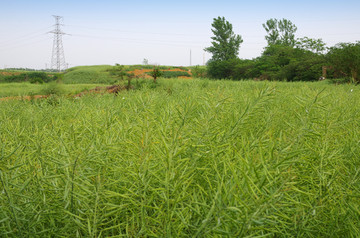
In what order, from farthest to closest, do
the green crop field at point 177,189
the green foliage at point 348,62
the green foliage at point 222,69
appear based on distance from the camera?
the green foliage at point 222,69 → the green foliage at point 348,62 → the green crop field at point 177,189

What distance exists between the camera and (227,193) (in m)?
0.48

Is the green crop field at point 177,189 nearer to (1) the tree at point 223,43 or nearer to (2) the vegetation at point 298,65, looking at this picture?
(2) the vegetation at point 298,65

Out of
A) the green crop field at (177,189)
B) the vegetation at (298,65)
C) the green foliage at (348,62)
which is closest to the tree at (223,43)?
the vegetation at (298,65)

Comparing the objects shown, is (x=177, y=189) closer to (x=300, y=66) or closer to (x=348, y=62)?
(x=348, y=62)

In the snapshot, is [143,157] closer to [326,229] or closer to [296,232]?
[296,232]

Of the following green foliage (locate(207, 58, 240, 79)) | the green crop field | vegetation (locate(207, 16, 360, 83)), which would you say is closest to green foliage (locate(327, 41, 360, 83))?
vegetation (locate(207, 16, 360, 83))

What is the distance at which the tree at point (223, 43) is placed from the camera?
32562 mm

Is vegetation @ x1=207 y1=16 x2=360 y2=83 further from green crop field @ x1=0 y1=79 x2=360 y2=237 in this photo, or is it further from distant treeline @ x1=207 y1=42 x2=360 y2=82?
green crop field @ x1=0 y1=79 x2=360 y2=237

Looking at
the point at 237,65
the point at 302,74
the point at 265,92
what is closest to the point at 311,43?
the point at 237,65

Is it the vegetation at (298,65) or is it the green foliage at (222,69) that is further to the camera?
the green foliage at (222,69)

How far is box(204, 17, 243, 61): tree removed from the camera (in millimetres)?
32562

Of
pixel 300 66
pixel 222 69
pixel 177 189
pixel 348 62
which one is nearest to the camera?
pixel 177 189

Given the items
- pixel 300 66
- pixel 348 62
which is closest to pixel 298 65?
pixel 300 66

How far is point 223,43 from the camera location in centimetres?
3281
